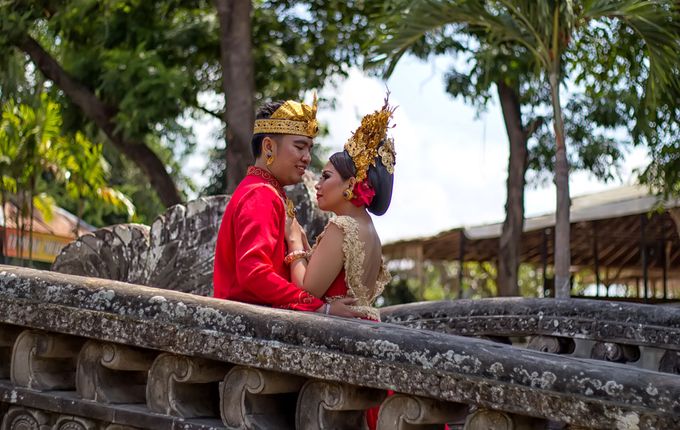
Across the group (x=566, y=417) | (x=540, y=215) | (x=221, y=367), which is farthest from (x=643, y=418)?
(x=540, y=215)

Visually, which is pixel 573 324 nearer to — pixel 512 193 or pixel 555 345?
pixel 555 345

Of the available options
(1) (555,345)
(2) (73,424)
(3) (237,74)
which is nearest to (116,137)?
(3) (237,74)

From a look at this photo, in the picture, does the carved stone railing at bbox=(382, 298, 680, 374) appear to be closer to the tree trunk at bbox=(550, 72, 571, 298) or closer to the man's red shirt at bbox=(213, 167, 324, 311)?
the man's red shirt at bbox=(213, 167, 324, 311)

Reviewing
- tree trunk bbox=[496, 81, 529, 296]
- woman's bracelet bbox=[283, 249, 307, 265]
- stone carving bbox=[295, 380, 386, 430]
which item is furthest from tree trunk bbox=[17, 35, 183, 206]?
stone carving bbox=[295, 380, 386, 430]

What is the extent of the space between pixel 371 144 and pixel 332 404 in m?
1.32

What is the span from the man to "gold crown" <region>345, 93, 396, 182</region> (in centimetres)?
35

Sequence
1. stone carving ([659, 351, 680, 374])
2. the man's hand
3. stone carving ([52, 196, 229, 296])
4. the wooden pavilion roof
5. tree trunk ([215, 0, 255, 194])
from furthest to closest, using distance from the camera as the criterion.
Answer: the wooden pavilion roof
tree trunk ([215, 0, 255, 194])
stone carving ([52, 196, 229, 296])
stone carving ([659, 351, 680, 374])
the man's hand

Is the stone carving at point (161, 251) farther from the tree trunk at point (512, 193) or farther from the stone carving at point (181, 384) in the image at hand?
the tree trunk at point (512, 193)

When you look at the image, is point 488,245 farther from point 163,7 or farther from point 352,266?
point 352,266

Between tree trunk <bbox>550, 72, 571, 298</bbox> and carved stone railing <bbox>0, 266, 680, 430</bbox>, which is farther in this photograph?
tree trunk <bbox>550, 72, 571, 298</bbox>

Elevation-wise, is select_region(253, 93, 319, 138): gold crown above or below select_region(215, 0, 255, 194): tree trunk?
below

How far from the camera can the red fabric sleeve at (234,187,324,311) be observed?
13.6ft

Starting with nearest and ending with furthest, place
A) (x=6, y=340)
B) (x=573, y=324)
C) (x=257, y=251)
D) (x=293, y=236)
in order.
→ (x=6, y=340), (x=257, y=251), (x=293, y=236), (x=573, y=324)

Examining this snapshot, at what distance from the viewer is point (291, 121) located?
15.2ft
